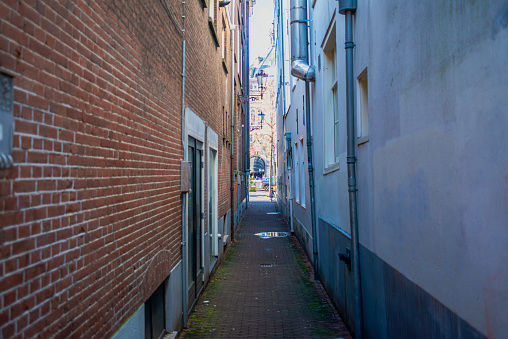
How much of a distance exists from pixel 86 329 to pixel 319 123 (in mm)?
6887

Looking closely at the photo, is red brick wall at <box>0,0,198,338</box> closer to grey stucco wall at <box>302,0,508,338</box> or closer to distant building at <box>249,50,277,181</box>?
grey stucco wall at <box>302,0,508,338</box>

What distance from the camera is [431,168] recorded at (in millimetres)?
3096

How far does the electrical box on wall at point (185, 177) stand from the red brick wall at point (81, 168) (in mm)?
1147

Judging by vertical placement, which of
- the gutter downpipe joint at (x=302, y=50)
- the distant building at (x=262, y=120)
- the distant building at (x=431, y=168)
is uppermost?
the distant building at (x=262, y=120)

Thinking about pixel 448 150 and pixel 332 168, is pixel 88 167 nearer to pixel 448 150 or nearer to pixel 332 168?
pixel 448 150

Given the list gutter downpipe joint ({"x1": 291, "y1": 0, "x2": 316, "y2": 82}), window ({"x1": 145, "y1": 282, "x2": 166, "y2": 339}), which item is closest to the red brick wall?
window ({"x1": 145, "y1": 282, "x2": 166, "y2": 339})

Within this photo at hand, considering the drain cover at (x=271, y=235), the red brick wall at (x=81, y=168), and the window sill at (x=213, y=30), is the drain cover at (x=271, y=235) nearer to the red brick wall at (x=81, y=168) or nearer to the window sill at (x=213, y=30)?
the window sill at (x=213, y=30)

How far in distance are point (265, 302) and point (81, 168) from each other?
18.7ft

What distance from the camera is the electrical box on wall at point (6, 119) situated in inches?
72.4

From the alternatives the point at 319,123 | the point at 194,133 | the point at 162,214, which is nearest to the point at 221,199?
the point at 319,123

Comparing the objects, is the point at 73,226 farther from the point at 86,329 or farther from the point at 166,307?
the point at 166,307

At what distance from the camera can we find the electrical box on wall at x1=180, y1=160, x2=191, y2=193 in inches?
234

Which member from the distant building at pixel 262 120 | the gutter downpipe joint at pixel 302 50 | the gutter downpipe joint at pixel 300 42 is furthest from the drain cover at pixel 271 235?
the distant building at pixel 262 120

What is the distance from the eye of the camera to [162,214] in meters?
4.89
